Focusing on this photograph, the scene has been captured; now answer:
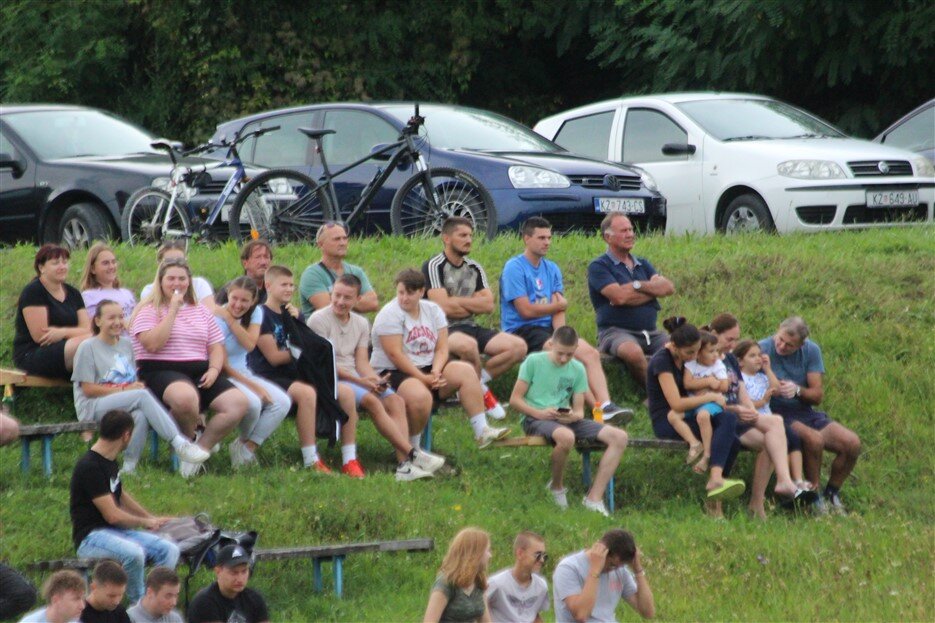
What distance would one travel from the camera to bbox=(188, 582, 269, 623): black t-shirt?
29.0ft

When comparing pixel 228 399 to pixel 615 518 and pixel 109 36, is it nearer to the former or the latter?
pixel 615 518

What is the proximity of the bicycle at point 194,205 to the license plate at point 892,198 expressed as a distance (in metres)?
5.31

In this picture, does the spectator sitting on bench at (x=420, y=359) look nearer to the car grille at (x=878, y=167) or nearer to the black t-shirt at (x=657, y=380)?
the black t-shirt at (x=657, y=380)

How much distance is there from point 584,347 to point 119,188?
565cm

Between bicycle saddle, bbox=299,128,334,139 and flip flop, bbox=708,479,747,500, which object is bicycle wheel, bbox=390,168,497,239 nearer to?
bicycle saddle, bbox=299,128,334,139

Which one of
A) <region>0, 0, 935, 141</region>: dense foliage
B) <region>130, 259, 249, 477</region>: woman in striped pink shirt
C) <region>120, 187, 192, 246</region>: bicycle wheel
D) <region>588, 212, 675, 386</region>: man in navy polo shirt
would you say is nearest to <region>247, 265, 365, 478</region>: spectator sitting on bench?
<region>130, 259, 249, 477</region>: woman in striped pink shirt

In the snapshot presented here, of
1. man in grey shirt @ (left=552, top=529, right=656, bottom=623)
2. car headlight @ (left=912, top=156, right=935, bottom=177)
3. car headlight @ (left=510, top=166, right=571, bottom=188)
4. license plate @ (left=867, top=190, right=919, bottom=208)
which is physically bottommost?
man in grey shirt @ (left=552, top=529, right=656, bottom=623)

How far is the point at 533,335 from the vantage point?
13.0 m

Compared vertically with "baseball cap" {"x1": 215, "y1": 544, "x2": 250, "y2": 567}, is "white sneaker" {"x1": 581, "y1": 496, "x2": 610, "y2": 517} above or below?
below

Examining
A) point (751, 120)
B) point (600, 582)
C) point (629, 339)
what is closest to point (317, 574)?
point (600, 582)

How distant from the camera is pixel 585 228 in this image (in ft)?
52.1

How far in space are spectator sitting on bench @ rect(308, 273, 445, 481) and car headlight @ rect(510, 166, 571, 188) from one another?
363cm

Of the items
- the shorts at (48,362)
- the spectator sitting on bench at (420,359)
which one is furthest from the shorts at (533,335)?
the shorts at (48,362)

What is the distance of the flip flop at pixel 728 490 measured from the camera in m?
11.6
